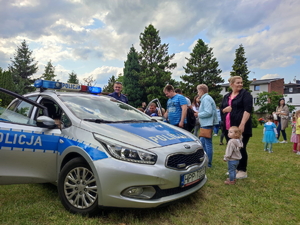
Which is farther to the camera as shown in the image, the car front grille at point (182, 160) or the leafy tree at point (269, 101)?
the leafy tree at point (269, 101)

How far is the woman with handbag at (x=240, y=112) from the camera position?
3873 mm

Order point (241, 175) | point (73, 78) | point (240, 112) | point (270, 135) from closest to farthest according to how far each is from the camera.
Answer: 1. point (240, 112)
2. point (241, 175)
3. point (270, 135)
4. point (73, 78)

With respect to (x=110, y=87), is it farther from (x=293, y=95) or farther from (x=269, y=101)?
(x=293, y=95)

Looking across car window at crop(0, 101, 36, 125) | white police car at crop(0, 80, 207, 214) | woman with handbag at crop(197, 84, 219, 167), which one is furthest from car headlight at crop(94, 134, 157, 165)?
woman with handbag at crop(197, 84, 219, 167)

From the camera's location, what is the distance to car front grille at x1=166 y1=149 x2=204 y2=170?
8.06ft

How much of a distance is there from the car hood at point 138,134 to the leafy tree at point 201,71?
30041 millimetres

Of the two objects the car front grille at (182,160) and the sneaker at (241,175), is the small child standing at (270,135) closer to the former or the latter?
the sneaker at (241,175)

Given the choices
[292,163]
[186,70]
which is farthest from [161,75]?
[292,163]

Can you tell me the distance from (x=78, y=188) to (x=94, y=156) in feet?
1.62

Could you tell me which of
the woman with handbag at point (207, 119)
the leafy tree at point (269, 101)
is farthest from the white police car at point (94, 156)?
the leafy tree at point (269, 101)

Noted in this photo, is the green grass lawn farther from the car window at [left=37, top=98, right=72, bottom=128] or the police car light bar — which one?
the police car light bar

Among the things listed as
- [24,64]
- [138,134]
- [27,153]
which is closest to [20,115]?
[27,153]

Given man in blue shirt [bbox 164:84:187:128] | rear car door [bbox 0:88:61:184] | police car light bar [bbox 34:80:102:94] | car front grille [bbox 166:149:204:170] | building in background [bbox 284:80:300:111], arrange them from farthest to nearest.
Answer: building in background [bbox 284:80:300:111] → man in blue shirt [bbox 164:84:187:128] → police car light bar [bbox 34:80:102:94] → rear car door [bbox 0:88:61:184] → car front grille [bbox 166:149:204:170]

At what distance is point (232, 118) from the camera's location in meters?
4.11
